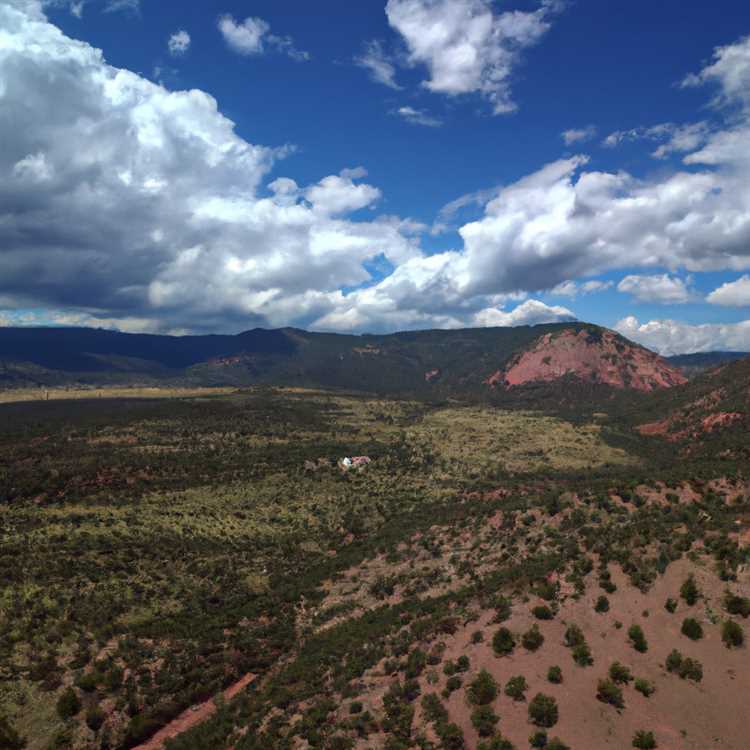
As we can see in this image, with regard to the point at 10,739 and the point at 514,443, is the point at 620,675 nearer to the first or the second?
the point at 10,739

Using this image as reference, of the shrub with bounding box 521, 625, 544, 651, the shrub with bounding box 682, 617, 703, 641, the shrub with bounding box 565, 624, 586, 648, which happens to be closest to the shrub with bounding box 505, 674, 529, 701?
the shrub with bounding box 521, 625, 544, 651

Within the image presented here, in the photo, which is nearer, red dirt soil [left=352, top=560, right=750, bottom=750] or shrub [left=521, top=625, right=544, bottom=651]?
red dirt soil [left=352, top=560, right=750, bottom=750]

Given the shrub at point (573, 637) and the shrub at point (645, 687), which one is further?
the shrub at point (573, 637)

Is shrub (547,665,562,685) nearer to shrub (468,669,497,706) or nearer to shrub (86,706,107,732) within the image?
shrub (468,669,497,706)

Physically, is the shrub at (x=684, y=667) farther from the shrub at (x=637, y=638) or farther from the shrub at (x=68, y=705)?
the shrub at (x=68, y=705)

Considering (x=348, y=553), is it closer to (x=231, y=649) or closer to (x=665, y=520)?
(x=231, y=649)

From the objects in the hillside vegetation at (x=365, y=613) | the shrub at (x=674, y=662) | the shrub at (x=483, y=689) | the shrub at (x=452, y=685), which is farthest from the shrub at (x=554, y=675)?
the shrub at (x=674, y=662)

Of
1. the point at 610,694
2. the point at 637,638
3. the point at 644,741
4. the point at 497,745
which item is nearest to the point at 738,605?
the point at 637,638
